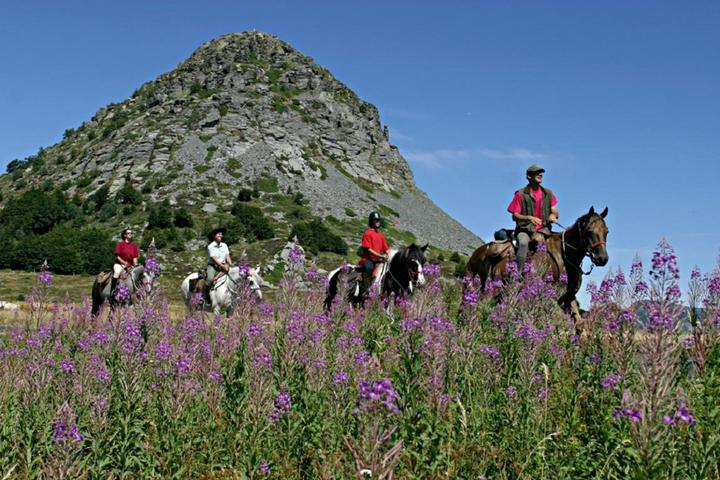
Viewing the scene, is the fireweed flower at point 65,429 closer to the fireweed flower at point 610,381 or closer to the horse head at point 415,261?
→ the fireweed flower at point 610,381

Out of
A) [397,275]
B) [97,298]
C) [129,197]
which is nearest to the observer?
[397,275]

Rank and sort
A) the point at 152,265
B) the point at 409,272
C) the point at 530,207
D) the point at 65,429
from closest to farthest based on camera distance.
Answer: the point at 65,429 → the point at 152,265 → the point at 530,207 → the point at 409,272

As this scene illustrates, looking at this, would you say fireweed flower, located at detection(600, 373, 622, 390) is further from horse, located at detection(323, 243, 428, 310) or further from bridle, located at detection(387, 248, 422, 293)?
bridle, located at detection(387, 248, 422, 293)

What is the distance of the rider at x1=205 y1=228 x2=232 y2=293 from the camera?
18.9 meters

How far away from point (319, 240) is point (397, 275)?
2842 inches

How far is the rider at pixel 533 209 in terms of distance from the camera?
1484cm

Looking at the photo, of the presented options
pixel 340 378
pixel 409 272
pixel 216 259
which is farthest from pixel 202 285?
pixel 340 378

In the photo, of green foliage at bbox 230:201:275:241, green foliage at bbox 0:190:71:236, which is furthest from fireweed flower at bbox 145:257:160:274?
green foliage at bbox 0:190:71:236

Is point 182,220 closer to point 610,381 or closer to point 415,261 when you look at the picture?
point 415,261

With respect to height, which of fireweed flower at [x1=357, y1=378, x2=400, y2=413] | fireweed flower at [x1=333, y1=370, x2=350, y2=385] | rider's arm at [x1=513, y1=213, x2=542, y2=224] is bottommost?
fireweed flower at [x1=333, y1=370, x2=350, y2=385]

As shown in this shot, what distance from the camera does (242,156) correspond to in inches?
4820

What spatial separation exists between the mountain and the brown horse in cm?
7118

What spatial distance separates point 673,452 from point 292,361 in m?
3.37

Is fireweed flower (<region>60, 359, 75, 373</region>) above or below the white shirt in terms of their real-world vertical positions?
below
